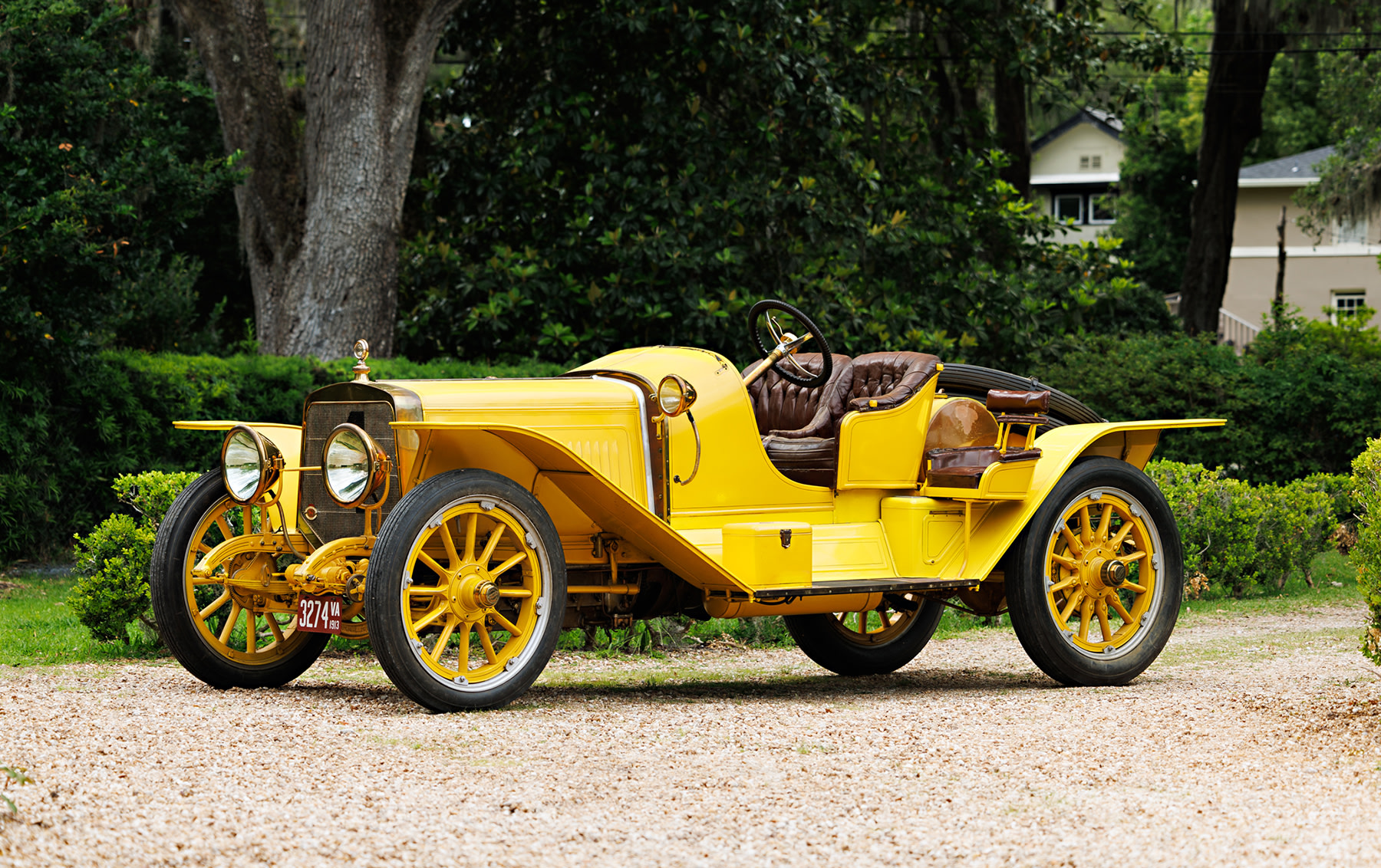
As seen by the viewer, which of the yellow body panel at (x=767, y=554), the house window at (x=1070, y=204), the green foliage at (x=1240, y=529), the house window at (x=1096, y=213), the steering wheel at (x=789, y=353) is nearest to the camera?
the yellow body panel at (x=767, y=554)

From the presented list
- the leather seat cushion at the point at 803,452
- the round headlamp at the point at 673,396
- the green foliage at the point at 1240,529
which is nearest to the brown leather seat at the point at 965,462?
the leather seat cushion at the point at 803,452

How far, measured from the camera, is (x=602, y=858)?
327 cm

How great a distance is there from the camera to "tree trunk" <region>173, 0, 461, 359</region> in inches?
442

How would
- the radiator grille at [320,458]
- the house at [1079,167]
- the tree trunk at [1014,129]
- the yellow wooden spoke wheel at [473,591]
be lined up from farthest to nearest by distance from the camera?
the house at [1079,167] → the tree trunk at [1014,129] → the radiator grille at [320,458] → the yellow wooden spoke wheel at [473,591]

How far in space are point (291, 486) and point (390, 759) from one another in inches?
80.8

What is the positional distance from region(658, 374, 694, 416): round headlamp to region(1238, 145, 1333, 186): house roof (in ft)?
116

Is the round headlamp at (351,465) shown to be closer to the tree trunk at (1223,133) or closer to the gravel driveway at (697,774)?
the gravel driveway at (697,774)

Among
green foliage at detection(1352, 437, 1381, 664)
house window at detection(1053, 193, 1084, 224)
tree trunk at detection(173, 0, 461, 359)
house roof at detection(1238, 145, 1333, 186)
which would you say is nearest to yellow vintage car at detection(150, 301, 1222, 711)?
green foliage at detection(1352, 437, 1381, 664)

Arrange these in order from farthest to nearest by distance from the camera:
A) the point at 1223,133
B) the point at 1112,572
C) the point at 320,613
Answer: the point at 1223,133 < the point at 1112,572 < the point at 320,613

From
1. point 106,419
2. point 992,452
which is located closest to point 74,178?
point 106,419

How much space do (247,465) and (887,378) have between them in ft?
9.83

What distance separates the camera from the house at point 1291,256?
3694 centimetres

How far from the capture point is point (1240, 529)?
9789 millimetres

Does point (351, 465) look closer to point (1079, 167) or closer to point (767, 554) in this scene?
point (767, 554)
